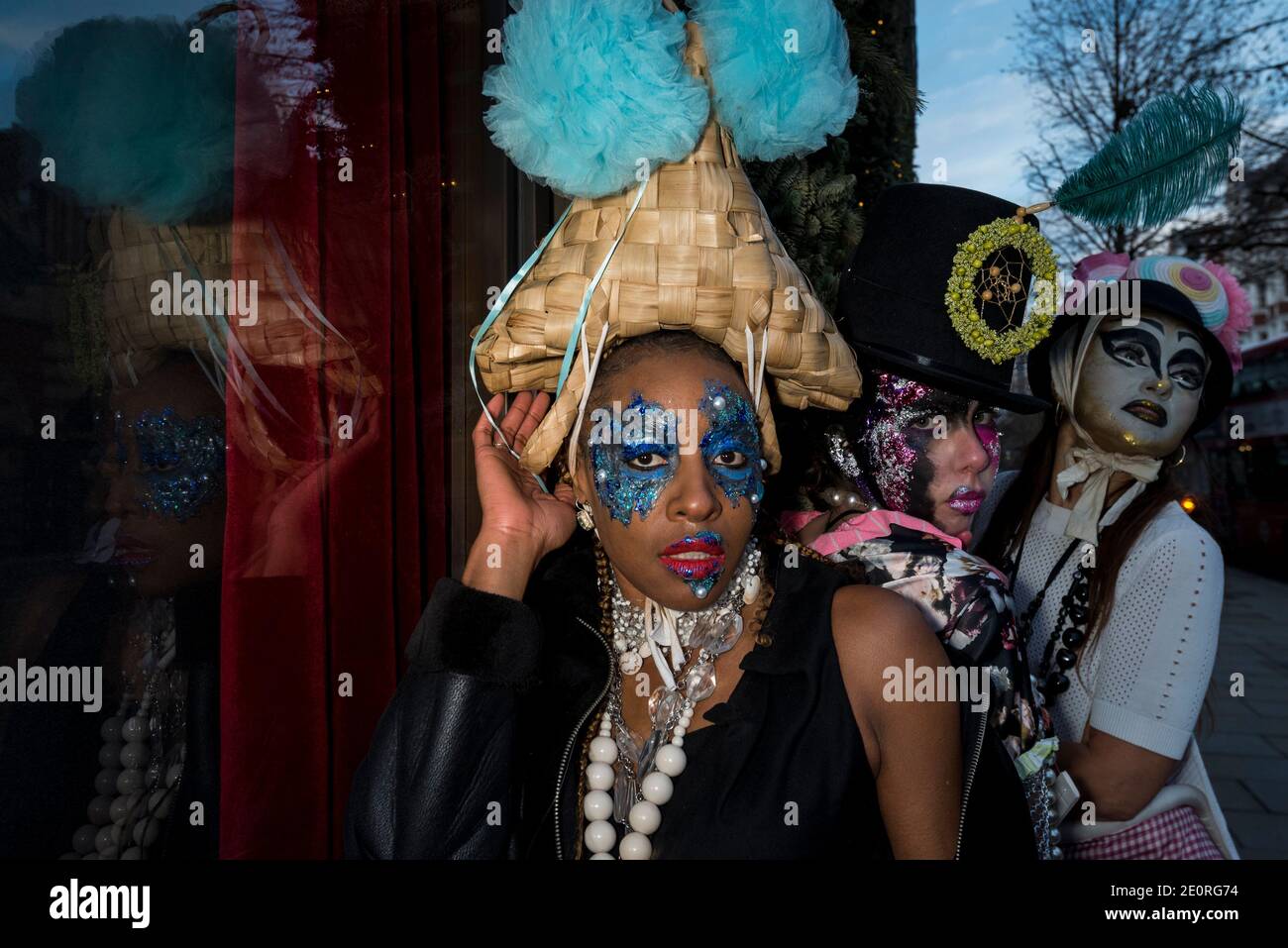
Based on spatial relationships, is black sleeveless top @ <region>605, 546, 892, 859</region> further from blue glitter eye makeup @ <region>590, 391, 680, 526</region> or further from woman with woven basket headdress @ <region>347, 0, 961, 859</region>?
blue glitter eye makeup @ <region>590, 391, 680, 526</region>

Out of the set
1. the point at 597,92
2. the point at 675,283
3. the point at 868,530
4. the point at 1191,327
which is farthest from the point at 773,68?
the point at 1191,327

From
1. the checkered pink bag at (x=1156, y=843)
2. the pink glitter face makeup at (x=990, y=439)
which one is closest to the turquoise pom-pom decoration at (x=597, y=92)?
the pink glitter face makeup at (x=990, y=439)

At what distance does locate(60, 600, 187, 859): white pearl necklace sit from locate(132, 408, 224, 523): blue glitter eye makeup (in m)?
0.22

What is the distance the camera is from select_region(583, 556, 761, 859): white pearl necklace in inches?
73.4

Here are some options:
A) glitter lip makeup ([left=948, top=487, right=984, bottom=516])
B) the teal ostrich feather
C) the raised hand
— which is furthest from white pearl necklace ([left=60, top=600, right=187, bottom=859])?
the teal ostrich feather

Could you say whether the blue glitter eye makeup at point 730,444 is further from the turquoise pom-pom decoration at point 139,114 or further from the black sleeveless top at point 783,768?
the turquoise pom-pom decoration at point 139,114

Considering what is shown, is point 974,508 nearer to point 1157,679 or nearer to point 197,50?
point 1157,679

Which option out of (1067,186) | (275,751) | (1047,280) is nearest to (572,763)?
(275,751)

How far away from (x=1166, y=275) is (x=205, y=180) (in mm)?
3134

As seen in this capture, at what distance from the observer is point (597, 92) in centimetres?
183

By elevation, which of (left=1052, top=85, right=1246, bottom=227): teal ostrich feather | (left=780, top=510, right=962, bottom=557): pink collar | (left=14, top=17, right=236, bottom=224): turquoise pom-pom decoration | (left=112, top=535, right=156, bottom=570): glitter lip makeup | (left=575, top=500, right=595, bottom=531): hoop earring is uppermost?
(left=1052, top=85, right=1246, bottom=227): teal ostrich feather

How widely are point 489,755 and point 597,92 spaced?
142 centimetres

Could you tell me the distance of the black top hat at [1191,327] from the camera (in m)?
2.98

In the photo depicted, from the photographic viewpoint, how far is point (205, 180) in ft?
6.08
